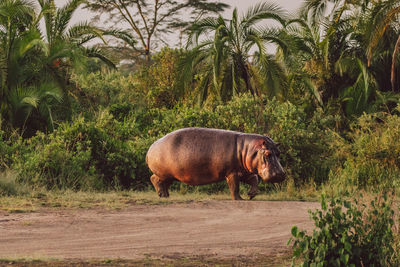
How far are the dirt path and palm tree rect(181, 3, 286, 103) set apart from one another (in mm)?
8559

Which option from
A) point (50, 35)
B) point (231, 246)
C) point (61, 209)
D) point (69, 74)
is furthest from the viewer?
point (69, 74)

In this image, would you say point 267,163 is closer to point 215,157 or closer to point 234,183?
point 234,183

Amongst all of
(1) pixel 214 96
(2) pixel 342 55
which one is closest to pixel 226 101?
(1) pixel 214 96

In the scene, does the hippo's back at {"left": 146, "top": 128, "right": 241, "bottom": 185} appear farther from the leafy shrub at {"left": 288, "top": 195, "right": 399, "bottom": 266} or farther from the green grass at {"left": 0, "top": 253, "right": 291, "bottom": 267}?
the leafy shrub at {"left": 288, "top": 195, "right": 399, "bottom": 266}

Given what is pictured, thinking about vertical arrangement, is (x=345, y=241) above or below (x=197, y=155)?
below

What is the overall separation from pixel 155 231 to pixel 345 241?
241 centimetres

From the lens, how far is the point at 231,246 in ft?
17.8

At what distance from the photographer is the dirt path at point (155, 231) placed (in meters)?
5.16

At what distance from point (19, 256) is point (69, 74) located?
1335 cm

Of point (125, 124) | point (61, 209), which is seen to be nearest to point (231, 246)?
point (61, 209)

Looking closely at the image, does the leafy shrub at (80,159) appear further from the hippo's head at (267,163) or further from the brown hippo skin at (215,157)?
the hippo's head at (267,163)

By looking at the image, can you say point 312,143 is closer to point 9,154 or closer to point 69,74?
point 9,154

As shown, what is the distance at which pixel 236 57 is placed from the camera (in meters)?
16.9

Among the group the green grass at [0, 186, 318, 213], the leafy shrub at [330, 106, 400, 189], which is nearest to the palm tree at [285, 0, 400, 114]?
the leafy shrub at [330, 106, 400, 189]
